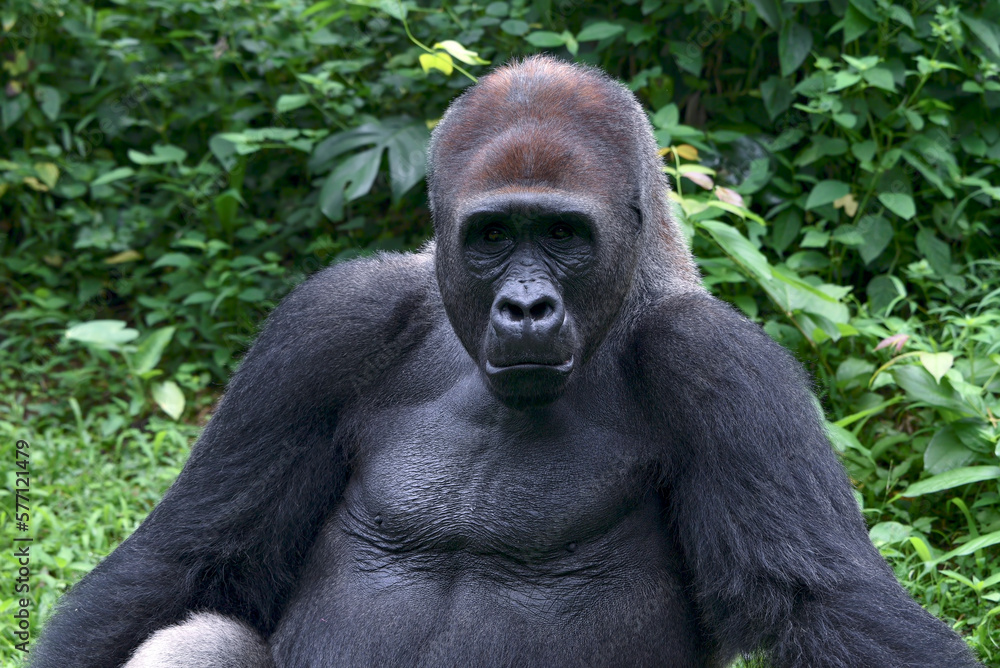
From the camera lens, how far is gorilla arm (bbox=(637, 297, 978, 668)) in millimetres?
2648

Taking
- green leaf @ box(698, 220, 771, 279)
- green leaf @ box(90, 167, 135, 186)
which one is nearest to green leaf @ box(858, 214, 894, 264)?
green leaf @ box(698, 220, 771, 279)

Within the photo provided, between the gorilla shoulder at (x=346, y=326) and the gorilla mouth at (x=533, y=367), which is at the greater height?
the gorilla mouth at (x=533, y=367)

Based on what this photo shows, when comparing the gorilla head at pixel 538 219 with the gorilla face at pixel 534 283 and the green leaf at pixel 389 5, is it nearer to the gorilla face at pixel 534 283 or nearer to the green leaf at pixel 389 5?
the gorilla face at pixel 534 283

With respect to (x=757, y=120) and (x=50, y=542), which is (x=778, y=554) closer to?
(x=50, y=542)

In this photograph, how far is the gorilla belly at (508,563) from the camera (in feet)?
9.19

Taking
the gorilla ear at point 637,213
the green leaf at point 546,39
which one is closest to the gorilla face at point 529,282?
the gorilla ear at point 637,213

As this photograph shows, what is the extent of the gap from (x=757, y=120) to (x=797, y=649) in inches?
138

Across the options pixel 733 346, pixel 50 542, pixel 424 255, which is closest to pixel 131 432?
pixel 50 542

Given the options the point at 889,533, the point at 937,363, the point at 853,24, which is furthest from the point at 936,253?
the point at 889,533

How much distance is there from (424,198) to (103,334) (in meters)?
1.80

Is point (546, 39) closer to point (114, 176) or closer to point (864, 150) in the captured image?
point (864, 150)

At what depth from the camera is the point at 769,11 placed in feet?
16.8

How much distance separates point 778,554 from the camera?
8.79 feet

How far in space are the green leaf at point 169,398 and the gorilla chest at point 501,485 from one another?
8.82 ft
